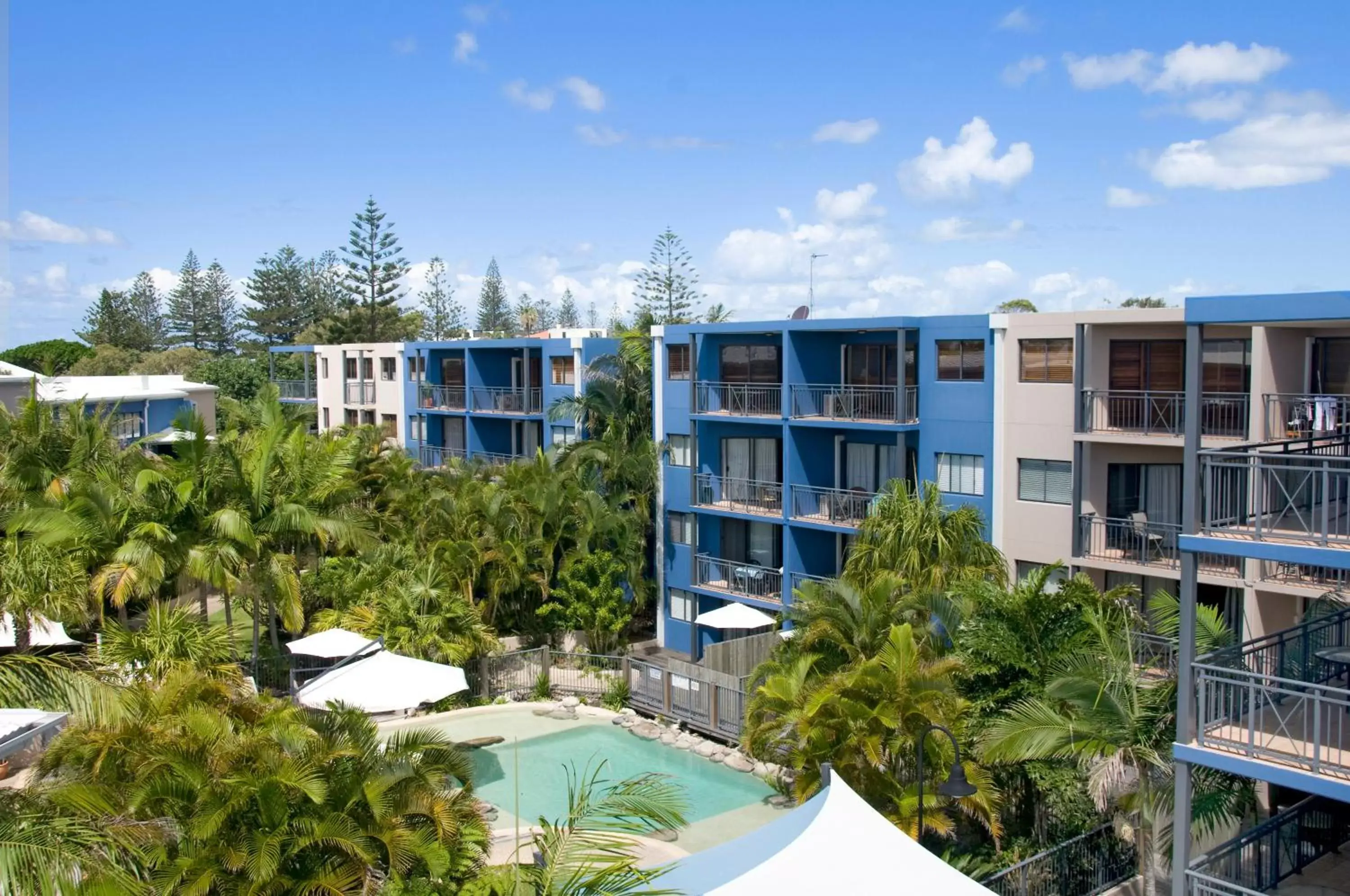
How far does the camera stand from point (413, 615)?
2325 cm

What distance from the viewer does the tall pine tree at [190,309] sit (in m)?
86.6

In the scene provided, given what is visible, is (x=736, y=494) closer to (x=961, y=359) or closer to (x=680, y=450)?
(x=680, y=450)

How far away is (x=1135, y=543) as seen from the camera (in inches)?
872

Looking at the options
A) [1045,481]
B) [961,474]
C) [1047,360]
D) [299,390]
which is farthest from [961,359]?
[299,390]

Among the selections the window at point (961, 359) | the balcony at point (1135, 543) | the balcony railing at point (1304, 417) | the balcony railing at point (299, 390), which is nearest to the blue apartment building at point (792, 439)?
the window at point (961, 359)

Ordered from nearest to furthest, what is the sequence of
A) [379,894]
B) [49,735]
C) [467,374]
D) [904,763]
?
1. [379,894]
2. [49,735]
3. [904,763]
4. [467,374]

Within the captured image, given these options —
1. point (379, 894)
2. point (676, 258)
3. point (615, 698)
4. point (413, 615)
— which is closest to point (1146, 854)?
point (379, 894)

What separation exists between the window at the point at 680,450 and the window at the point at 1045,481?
31.3ft

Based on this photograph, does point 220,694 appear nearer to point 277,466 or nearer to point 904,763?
point 904,763

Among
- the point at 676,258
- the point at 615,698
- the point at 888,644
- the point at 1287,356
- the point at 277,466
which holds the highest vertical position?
the point at 676,258

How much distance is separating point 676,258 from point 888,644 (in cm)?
4204

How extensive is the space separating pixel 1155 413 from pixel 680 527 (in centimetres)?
1282

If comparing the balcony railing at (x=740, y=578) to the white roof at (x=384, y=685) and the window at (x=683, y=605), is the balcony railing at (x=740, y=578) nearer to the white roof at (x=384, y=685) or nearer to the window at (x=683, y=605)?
the window at (x=683, y=605)

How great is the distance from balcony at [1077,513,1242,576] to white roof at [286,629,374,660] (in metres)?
13.3
